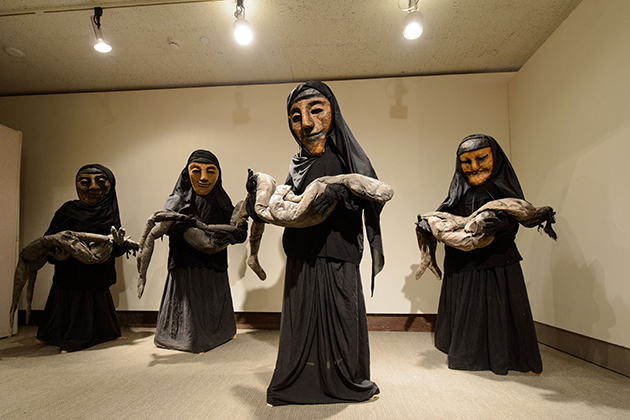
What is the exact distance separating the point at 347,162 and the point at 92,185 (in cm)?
292

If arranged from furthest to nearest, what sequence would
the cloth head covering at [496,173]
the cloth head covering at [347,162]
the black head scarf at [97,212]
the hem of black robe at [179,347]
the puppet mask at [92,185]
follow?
the puppet mask at [92,185] < the black head scarf at [97,212] < the hem of black robe at [179,347] < the cloth head covering at [496,173] < the cloth head covering at [347,162]

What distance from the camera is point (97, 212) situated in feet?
11.3

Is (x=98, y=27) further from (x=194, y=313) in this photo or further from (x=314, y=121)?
(x=194, y=313)

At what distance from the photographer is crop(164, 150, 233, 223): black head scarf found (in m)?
3.28

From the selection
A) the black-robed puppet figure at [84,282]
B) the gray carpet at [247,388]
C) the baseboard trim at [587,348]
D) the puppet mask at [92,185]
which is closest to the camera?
the gray carpet at [247,388]

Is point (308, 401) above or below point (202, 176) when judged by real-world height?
below

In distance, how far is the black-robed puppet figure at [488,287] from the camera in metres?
2.55

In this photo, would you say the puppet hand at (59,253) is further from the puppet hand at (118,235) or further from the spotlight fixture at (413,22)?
the spotlight fixture at (413,22)

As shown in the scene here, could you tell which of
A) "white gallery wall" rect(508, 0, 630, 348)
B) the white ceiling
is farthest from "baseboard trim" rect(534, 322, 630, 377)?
the white ceiling

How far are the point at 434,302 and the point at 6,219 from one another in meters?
5.10

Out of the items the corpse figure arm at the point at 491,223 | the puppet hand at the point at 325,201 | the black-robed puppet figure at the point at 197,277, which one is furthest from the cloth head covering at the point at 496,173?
the black-robed puppet figure at the point at 197,277

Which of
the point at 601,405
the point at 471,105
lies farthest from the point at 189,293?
the point at 471,105

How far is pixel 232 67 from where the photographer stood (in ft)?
13.7

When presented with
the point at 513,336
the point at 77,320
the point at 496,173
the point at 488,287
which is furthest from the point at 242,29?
the point at 513,336
